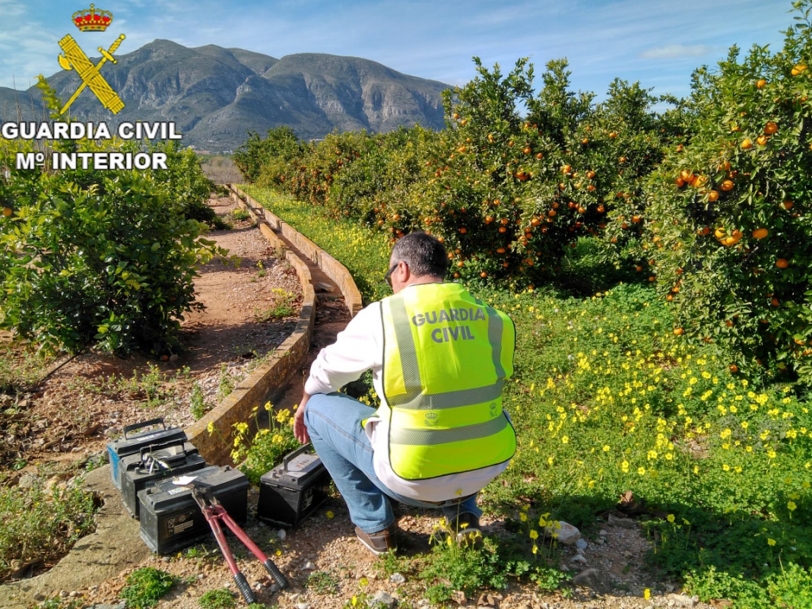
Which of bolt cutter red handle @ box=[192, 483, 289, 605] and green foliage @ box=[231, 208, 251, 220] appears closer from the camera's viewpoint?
bolt cutter red handle @ box=[192, 483, 289, 605]

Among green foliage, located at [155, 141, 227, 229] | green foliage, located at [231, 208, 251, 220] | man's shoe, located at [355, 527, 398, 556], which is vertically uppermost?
green foliage, located at [155, 141, 227, 229]

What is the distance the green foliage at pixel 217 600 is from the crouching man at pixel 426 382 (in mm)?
816

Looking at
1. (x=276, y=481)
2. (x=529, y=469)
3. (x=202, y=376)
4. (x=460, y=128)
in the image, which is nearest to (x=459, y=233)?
(x=460, y=128)

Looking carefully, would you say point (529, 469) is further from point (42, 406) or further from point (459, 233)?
point (459, 233)

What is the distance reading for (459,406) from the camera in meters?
2.59

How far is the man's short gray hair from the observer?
108 inches

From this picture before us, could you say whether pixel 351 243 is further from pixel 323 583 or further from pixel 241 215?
pixel 323 583

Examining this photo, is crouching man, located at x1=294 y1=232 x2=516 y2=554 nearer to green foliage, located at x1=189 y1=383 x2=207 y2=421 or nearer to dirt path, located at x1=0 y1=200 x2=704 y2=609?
dirt path, located at x1=0 y1=200 x2=704 y2=609

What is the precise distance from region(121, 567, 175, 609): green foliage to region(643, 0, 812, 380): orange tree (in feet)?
15.0

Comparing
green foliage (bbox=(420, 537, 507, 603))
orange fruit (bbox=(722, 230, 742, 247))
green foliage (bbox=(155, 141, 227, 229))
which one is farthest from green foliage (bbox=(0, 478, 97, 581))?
green foliage (bbox=(155, 141, 227, 229))

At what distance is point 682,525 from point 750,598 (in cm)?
59

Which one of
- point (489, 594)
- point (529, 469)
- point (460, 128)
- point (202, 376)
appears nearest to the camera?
point (489, 594)

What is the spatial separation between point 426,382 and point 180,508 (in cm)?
151

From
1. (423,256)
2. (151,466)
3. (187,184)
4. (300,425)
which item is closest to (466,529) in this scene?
(300,425)
